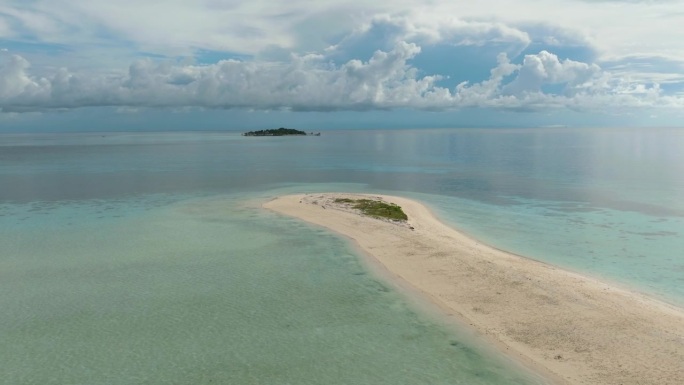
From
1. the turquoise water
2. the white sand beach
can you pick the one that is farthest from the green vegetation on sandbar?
the white sand beach

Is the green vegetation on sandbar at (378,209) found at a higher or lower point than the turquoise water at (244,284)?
higher

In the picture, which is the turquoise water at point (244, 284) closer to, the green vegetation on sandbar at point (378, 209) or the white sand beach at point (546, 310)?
the white sand beach at point (546, 310)

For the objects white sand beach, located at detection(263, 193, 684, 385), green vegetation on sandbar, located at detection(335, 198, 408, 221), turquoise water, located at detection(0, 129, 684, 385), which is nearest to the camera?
white sand beach, located at detection(263, 193, 684, 385)

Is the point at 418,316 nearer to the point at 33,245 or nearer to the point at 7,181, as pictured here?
the point at 33,245

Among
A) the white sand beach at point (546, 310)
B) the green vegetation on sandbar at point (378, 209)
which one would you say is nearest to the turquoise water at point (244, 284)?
the white sand beach at point (546, 310)

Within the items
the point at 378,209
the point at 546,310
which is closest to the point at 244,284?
the point at 546,310

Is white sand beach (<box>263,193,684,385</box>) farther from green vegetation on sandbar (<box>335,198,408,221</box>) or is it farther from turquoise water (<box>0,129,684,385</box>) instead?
green vegetation on sandbar (<box>335,198,408,221</box>)
